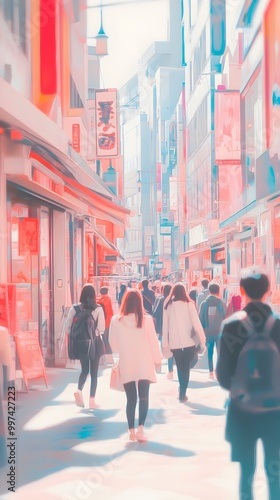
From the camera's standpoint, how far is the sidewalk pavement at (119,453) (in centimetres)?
610

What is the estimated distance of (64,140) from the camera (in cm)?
1391

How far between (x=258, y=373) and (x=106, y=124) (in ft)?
72.5

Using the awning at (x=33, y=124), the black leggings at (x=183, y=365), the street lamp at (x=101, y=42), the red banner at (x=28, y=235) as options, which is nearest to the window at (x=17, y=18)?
the awning at (x=33, y=124)

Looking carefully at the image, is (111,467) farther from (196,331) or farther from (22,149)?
(22,149)

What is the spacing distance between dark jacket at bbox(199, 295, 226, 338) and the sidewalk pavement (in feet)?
6.49

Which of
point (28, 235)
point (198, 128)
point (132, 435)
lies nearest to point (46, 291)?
point (28, 235)

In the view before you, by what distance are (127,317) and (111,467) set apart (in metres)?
1.85

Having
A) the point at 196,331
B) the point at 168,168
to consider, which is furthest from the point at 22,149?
the point at 168,168

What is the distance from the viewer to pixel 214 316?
1369cm

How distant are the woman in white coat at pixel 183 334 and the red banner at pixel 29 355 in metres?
2.06

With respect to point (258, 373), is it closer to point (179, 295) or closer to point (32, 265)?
point (179, 295)

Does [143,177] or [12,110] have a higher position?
[143,177]

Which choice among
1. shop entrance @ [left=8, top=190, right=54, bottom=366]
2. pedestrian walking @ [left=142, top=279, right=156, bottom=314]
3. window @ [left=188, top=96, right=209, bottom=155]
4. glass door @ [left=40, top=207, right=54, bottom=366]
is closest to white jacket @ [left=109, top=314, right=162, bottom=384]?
shop entrance @ [left=8, top=190, right=54, bottom=366]

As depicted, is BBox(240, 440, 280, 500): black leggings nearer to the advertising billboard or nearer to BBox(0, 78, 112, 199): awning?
BBox(0, 78, 112, 199): awning
